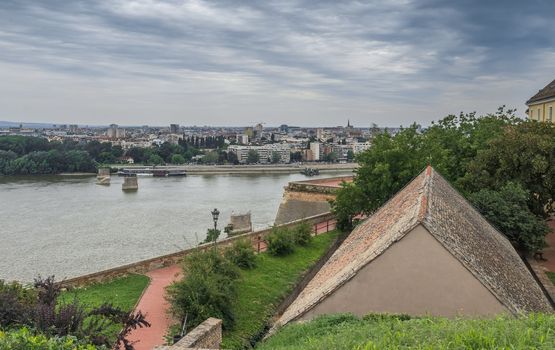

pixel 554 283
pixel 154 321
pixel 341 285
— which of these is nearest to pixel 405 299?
pixel 341 285

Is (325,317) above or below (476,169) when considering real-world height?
below

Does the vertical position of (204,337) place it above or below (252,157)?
above

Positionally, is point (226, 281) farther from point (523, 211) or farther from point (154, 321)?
point (523, 211)

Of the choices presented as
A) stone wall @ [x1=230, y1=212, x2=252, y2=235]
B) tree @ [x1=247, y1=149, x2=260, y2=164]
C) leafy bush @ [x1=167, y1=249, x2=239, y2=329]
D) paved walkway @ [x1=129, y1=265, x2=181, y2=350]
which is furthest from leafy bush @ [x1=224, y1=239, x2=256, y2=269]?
tree @ [x1=247, y1=149, x2=260, y2=164]

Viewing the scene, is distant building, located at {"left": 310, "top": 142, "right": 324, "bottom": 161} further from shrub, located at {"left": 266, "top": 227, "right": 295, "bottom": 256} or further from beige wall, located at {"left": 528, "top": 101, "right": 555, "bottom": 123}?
shrub, located at {"left": 266, "top": 227, "right": 295, "bottom": 256}

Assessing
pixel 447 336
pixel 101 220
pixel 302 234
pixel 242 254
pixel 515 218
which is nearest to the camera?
pixel 447 336

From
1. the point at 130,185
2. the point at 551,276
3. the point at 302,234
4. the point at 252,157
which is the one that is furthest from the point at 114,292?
the point at 252,157

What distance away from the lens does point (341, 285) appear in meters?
10.4

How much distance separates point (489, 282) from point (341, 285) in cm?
278

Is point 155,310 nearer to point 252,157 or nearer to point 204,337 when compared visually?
point 204,337

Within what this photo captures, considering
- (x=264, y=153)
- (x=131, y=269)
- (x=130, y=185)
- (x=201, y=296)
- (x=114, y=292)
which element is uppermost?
(x=201, y=296)

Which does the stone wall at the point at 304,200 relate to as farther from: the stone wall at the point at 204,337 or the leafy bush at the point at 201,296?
the stone wall at the point at 204,337

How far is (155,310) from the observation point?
13.9m

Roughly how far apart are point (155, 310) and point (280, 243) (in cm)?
684
